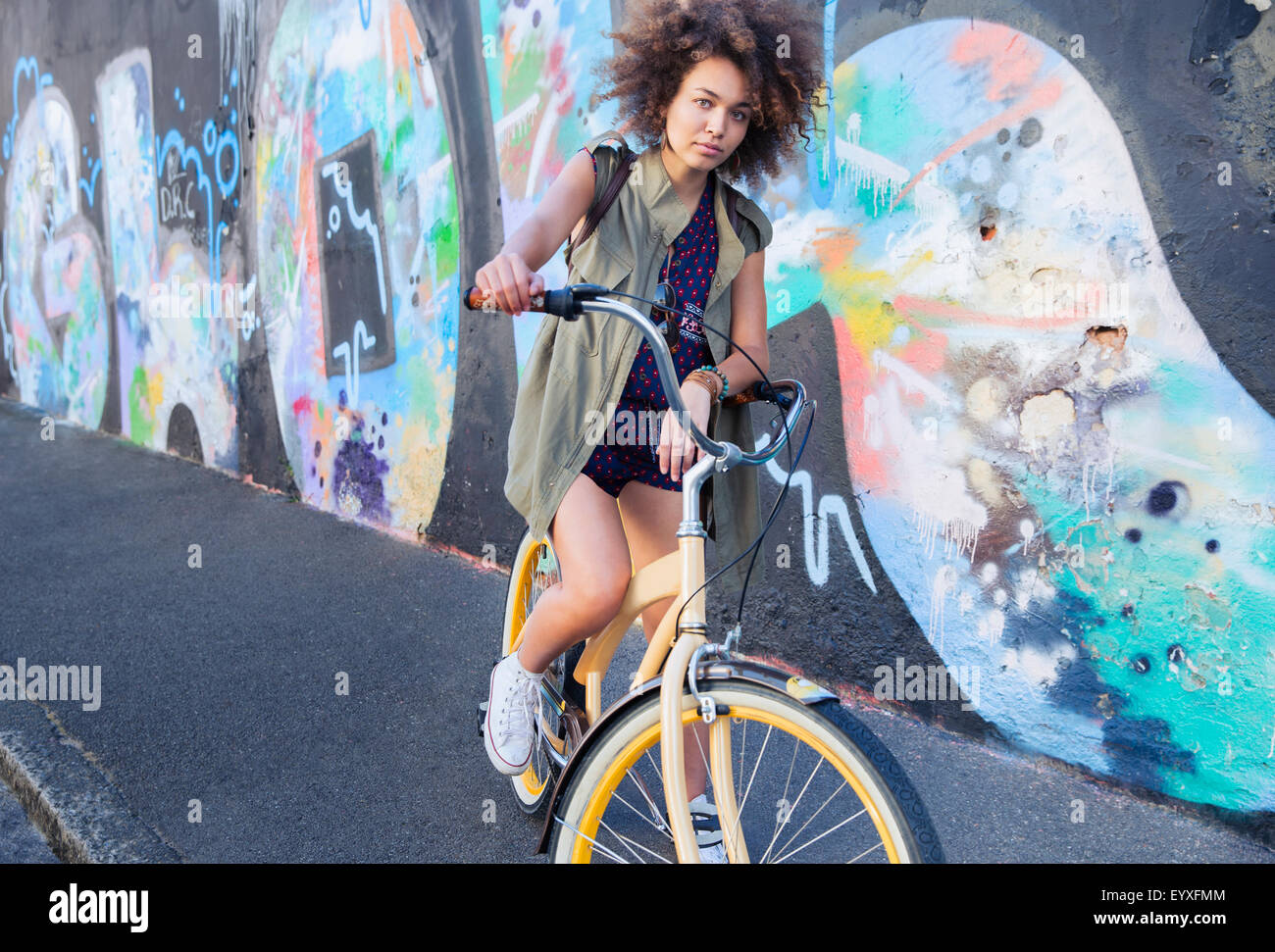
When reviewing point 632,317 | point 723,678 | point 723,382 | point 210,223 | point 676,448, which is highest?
point 210,223

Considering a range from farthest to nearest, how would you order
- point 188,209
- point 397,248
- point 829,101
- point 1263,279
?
1. point 188,209
2. point 397,248
3. point 829,101
4. point 1263,279

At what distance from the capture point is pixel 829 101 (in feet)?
11.6

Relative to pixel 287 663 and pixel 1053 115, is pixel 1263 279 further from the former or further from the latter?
pixel 287 663

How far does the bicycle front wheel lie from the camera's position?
5.19 feet

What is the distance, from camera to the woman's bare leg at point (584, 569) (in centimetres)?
211

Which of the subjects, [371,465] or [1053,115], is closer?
[1053,115]

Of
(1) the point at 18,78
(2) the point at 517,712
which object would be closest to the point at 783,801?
(2) the point at 517,712

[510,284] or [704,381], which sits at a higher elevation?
[510,284]

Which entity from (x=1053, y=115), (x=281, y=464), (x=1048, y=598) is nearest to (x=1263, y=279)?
(x=1053, y=115)

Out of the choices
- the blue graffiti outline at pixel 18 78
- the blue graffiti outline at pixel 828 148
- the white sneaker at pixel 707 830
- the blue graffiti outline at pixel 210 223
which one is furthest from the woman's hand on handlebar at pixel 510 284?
the blue graffiti outline at pixel 18 78

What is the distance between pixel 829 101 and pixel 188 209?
671 centimetres

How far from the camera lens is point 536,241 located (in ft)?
6.79

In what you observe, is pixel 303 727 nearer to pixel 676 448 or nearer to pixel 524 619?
pixel 524 619

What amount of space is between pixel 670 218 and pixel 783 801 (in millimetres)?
1603
